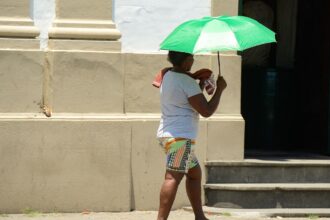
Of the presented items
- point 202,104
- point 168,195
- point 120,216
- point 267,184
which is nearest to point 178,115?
point 202,104

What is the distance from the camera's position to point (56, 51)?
806cm

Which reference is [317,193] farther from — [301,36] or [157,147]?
[301,36]

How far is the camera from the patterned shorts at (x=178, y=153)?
6.69m

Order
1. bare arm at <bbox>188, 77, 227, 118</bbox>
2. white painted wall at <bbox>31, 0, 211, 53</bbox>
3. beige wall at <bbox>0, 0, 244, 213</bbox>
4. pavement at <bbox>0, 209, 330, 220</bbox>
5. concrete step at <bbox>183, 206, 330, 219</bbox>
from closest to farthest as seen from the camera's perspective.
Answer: bare arm at <bbox>188, 77, 227, 118</bbox>
pavement at <bbox>0, 209, 330, 220</bbox>
beige wall at <bbox>0, 0, 244, 213</bbox>
concrete step at <bbox>183, 206, 330, 219</bbox>
white painted wall at <bbox>31, 0, 211, 53</bbox>

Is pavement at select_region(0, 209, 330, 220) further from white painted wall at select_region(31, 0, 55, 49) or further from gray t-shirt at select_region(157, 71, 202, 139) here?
white painted wall at select_region(31, 0, 55, 49)

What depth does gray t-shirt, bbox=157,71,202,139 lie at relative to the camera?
6.68 metres

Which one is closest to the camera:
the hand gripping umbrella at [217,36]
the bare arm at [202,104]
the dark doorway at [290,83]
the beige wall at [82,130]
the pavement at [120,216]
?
the hand gripping umbrella at [217,36]

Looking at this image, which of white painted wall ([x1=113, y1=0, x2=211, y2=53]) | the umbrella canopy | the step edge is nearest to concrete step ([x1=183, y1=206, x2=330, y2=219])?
the step edge

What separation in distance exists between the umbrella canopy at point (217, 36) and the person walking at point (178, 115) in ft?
0.77

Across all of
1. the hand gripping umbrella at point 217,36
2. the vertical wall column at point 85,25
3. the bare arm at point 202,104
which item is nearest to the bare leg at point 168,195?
the bare arm at point 202,104

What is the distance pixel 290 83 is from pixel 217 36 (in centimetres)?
435

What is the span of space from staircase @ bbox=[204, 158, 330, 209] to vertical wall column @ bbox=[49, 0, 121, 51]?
5.78 feet

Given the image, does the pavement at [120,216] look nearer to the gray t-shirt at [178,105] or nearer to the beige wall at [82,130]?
the beige wall at [82,130]

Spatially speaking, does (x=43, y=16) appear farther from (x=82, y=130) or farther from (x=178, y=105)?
(x=178, y=105)
